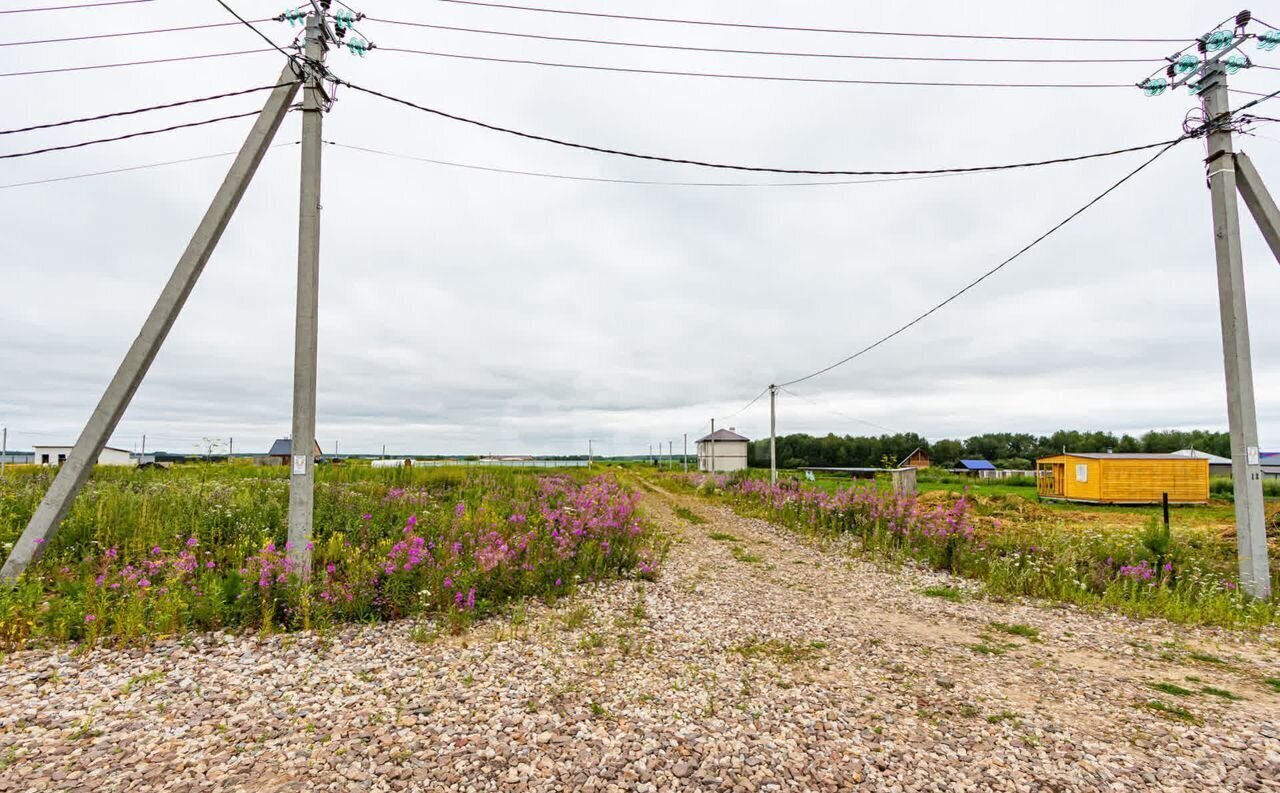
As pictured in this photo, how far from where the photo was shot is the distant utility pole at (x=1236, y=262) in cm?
722

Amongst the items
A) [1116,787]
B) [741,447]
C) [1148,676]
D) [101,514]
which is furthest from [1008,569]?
[741,447]

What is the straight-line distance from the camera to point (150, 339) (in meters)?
6.01

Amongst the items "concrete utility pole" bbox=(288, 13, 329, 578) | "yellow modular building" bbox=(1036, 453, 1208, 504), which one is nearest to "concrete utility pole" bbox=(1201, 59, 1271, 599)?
"concrete utility pole" bbox=(288, 13, 329, 578)

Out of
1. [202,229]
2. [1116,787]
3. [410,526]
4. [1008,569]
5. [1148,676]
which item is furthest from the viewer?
[1008,569]

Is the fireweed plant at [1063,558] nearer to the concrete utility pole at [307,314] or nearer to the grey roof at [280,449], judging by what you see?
the concrete utility pole at [307,314]

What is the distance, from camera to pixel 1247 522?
723 centimetres

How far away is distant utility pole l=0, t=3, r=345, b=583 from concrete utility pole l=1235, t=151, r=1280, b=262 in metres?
12.3

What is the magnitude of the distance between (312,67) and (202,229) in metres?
2.30

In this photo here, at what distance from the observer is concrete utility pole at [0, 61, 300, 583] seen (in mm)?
5648

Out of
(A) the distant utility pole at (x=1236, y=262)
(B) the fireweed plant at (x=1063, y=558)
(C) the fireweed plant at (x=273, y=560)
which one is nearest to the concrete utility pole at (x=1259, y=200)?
(A) the distant utility pole at (x=1236, y=262)

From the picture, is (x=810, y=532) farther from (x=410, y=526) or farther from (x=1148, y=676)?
(x=410, y=526)

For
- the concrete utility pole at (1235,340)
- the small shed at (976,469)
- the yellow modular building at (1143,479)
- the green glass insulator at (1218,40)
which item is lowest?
the small shed at (976,469)

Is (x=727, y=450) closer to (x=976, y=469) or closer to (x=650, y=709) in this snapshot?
(x=976, y=469)

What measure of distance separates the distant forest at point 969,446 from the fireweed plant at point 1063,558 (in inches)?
2263
